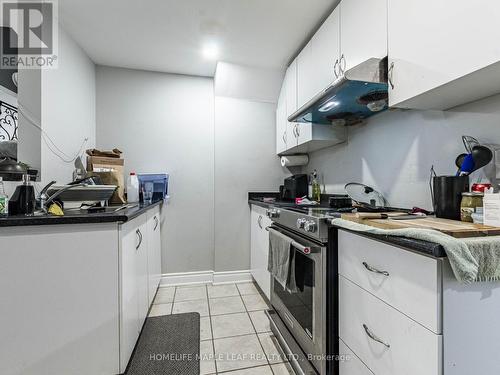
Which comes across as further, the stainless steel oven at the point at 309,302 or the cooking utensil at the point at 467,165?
the stainless steel oven at the point at 309,302

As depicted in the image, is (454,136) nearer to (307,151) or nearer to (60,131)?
(307,151)

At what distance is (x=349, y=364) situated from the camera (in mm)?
1018

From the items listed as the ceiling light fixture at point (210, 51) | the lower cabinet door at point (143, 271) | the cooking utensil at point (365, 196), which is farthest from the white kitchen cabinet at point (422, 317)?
the ceiling light fixture at point (210, 51)

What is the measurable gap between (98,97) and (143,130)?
0.56 metres

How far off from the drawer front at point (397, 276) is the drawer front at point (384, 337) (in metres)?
0.03

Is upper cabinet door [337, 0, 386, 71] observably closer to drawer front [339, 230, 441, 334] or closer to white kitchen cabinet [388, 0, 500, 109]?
white kitchen cabinet [388, 0, 500, 109]

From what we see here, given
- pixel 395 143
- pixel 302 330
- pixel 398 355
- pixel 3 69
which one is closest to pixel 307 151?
pixel 395 143

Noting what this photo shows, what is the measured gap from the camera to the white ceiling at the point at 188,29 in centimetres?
171

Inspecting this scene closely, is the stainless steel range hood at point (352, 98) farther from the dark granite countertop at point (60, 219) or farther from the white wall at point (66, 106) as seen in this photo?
the white wall at point (66, 106)

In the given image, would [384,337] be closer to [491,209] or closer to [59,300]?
[491,209]

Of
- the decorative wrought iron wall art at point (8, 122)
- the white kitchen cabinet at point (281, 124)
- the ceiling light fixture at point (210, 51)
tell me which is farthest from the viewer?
the white kitchen cabinet at point (281, 124)

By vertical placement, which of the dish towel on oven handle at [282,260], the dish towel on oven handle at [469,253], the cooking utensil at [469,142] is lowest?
the dish towel on oven handle at [282,260]

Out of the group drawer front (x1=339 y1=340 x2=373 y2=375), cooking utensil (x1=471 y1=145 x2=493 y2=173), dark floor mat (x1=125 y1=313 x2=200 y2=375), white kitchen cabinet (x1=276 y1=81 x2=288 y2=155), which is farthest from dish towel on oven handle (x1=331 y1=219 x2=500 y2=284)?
white kitchen cabinet (x1=276 y1=81 x2=288 y2=155)

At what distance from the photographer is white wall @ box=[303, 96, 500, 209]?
43.3 inches
